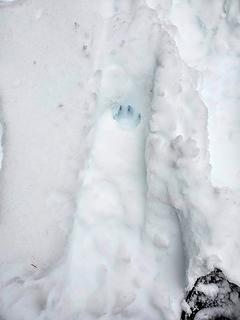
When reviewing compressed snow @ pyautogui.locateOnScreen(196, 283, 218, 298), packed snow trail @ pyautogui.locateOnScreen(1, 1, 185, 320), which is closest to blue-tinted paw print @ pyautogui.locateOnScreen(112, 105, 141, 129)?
packed snow trail @ pyautogui.locateOnScreen(1, 1, 185, 320)

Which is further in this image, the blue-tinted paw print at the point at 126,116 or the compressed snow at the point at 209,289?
the blue-tinted paw print at the point at 126,116

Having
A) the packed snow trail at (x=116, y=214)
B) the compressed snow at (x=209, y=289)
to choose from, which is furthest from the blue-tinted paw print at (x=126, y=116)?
the compressed snow at (x=209, y=289)

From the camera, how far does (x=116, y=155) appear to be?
51.3 inches

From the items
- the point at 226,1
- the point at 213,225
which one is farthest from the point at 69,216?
the point at 226,1

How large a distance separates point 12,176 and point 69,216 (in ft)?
0.85

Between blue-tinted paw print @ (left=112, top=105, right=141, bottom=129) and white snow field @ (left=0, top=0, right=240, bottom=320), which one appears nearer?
white snow field @ (left=0, top=0, right=240, bottom=320)

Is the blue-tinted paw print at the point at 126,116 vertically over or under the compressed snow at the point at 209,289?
over

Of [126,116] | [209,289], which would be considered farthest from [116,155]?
[209,289]

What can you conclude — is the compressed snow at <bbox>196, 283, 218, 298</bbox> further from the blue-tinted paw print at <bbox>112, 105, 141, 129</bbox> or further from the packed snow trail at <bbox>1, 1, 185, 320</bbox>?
the blue-tinted paw print at <bbox>112, 105, 141, 129</bbox>

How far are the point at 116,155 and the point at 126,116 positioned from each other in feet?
0.53

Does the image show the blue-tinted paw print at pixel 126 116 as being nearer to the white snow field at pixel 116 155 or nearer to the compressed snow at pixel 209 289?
the white snow field at pixel 116 155

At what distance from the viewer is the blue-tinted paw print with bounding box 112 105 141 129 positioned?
4.41 feet

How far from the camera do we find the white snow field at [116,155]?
1.09 m

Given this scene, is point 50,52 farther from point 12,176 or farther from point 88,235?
point 88,235
